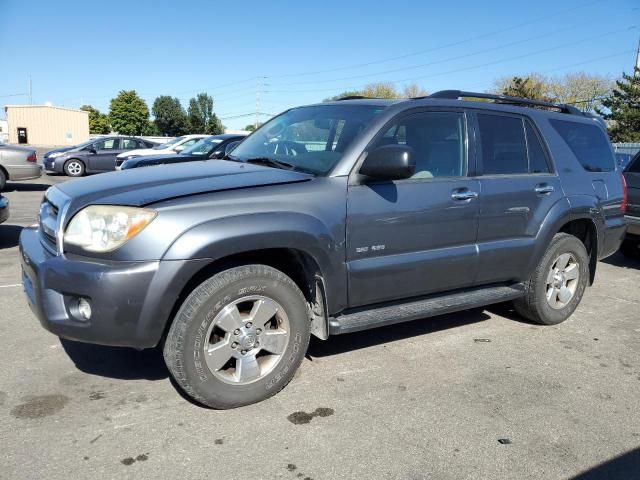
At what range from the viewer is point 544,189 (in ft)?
14.6

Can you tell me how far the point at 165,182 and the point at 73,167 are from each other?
17366mm

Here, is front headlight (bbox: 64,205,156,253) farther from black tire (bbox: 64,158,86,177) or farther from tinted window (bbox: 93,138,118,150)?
tinted window (bbox: 93,138,118,150)

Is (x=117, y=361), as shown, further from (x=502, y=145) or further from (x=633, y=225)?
(x=633, y=225)

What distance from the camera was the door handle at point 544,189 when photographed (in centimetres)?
442

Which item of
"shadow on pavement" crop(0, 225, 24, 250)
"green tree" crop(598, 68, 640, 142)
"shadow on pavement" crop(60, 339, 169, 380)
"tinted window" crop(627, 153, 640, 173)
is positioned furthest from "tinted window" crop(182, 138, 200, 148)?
"green tree" crop(598, 68, 640, 142)

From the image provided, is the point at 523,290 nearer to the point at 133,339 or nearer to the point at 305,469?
the point at 305,469

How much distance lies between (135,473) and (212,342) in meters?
0.82

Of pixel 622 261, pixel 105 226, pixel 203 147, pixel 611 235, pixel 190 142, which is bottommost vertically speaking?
pixel 622 261

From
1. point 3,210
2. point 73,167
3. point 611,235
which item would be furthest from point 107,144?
point 611,235

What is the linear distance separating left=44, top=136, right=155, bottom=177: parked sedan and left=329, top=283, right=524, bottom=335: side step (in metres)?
16.7

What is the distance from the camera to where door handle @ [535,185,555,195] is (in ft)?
14.5

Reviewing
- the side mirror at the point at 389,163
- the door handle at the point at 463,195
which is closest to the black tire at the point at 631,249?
the door handle at the point at 463,195

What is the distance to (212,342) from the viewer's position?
3143 millimetres

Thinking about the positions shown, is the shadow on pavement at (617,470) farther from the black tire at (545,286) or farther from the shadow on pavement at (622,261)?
the shadow on pavement at (622,261)
